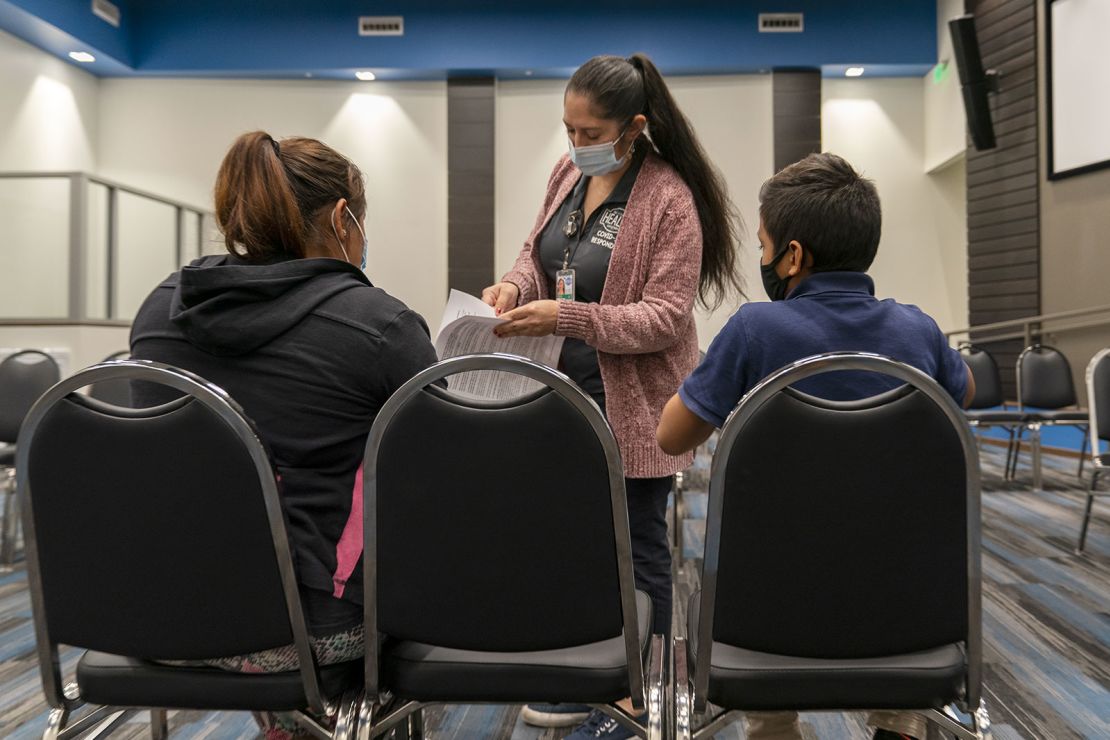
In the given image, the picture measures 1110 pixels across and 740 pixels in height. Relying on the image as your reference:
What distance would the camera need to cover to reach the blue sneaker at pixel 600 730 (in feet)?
5.50

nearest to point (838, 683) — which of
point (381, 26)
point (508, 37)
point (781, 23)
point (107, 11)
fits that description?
point (508, 37)

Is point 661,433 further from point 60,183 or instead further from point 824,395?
point 60,183

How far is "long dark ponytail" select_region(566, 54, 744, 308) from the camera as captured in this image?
1.65m

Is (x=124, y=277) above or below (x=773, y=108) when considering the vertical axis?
below

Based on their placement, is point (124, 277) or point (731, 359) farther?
point (124, 277)

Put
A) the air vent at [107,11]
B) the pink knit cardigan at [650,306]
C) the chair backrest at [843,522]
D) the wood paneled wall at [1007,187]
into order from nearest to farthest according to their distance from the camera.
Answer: the chair backrest at [843,522], the pink knit cardigan at [650,306], the wood paneled wall at [1007,187], the air vent at [107,11]

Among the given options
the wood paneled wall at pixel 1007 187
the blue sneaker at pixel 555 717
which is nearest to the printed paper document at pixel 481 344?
the blue sneaker at pixel 555 717

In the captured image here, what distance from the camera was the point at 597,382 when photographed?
1691 millimetres

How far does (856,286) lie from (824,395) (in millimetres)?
194

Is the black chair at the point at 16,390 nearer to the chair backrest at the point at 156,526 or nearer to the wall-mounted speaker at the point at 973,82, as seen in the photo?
the chair backrest at the point at 156,526

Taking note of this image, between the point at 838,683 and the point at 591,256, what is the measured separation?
943mm

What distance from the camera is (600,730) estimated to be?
169cm

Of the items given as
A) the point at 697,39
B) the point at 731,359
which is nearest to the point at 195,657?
the point at 731,359

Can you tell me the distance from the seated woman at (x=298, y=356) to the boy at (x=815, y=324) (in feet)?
1.37
